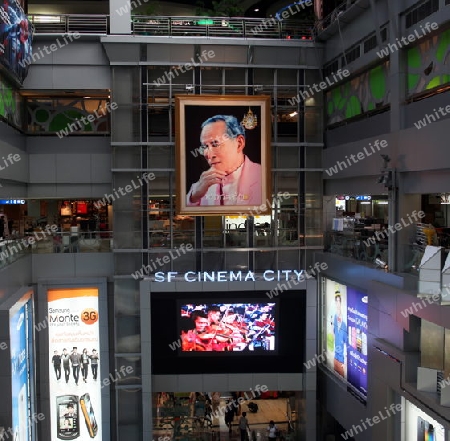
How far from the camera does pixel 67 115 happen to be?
21.1m

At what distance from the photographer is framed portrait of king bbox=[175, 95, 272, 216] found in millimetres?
19078

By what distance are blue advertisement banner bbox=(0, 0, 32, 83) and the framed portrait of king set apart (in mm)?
4778

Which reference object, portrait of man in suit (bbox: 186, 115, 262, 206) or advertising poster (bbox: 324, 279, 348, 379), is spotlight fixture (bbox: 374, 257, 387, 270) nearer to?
advertising poster (bbox: 324, 279, 348, 379)

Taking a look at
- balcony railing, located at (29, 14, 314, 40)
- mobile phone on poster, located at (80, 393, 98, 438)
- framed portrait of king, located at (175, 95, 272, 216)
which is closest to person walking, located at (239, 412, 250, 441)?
mobile phone on poster, located at (80, 393, 98, 438)

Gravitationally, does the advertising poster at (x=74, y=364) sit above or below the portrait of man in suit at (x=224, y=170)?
below

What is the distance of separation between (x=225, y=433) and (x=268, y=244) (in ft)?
22.1

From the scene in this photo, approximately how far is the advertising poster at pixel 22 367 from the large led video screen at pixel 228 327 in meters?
4.39

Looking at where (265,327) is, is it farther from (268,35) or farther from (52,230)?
(268,35)

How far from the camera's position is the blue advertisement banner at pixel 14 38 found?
1516cm

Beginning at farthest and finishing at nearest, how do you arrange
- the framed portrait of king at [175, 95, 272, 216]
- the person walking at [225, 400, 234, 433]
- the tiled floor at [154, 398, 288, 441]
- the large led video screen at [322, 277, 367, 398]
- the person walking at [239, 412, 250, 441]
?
the person walking at [225, 400, 234, 433]
the person walking at [239, 412, 250, 441]
the tiled floor at [154, 398, 288, 441]
the framed portrait of king at [175, 95, 272, 216]
the large led video screen at [322, 277, 367, 398]

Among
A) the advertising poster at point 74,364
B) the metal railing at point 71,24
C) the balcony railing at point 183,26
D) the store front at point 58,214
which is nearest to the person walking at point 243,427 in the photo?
the advertising poster at point 74,364

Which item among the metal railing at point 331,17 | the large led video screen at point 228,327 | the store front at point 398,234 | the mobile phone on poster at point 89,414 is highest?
the metal railing at point 331,17

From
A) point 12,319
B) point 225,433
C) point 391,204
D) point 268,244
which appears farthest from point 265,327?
point 12,319

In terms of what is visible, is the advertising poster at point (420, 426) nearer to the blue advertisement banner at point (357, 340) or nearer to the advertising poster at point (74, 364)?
the blue advertisement banner at point (357, 340)
